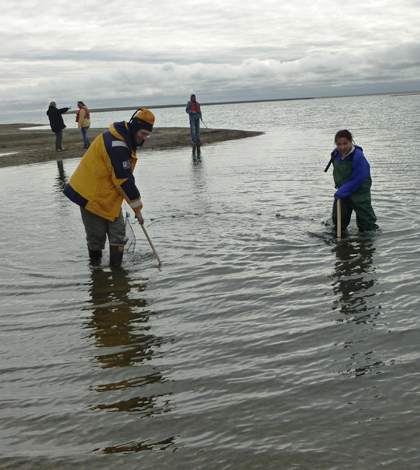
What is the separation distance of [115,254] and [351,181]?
3426mm

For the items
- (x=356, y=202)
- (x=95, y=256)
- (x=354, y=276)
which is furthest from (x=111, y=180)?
(x=356, y=202)

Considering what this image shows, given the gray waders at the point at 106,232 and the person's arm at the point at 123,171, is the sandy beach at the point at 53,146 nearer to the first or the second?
the gray waders at the point at 106,232

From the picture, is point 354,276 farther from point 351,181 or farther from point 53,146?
point 53,146

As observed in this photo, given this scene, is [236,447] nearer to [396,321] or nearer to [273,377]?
[273,377]

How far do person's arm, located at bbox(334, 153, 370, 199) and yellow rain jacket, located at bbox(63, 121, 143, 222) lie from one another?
9.90ft

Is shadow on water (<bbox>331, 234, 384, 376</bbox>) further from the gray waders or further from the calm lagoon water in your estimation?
the gray waders

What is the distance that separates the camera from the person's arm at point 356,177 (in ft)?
23.8

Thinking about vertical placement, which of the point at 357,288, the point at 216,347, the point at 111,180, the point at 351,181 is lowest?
the point at 216,347

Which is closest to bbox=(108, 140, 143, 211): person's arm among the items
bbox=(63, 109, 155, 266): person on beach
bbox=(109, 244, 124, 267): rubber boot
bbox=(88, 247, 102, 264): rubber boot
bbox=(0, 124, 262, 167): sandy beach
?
bbox=(63, 109, 155, 266): person on beach

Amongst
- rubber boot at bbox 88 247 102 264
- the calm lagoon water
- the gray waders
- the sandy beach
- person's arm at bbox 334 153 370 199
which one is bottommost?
the calm lagoon water

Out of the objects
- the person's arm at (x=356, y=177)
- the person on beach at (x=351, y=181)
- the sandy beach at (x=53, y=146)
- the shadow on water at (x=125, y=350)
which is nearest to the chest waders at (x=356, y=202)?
the person on beach at (x=351, y=181)

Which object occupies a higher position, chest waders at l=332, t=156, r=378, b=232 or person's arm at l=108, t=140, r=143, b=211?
person's arm at l=108, t=140, r=143, b=211

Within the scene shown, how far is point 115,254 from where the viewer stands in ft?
21.6

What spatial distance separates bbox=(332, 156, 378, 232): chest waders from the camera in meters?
7.48
